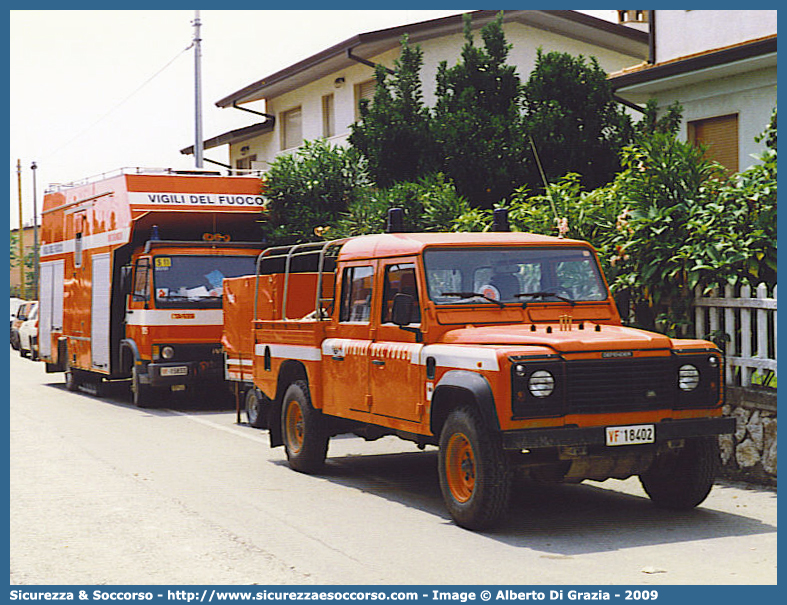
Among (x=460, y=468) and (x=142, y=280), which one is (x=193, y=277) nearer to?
(x=142, y=280)

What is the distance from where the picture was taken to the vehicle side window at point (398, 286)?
9391 millimetres

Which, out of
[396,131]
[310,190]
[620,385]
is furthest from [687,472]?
[310,190]

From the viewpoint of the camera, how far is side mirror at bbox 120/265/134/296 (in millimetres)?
18969

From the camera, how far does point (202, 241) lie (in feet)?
62.3

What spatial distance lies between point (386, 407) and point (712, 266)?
3.35 m

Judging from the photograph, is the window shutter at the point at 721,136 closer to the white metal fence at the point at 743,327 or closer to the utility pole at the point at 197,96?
the white metal fence at the point at 743,327

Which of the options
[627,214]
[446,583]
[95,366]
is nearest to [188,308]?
[95,366]

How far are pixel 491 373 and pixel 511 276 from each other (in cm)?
179

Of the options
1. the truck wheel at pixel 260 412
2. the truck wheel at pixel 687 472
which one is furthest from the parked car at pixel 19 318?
the truck wheel at pixel 687 472

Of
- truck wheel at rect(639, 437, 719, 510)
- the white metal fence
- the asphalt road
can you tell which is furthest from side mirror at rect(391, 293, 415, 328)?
the white metal fence

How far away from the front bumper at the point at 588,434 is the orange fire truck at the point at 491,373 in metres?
0.01

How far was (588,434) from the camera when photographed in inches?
312

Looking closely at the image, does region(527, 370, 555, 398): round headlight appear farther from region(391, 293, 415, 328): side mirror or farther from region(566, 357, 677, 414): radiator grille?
region(391, 293, 415, 328): side mirror
